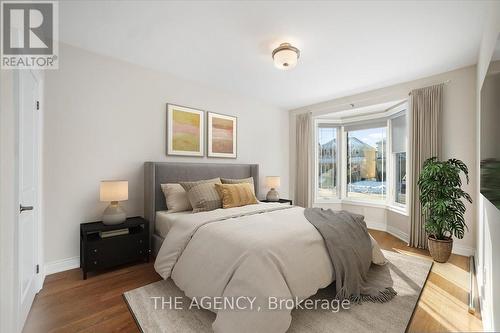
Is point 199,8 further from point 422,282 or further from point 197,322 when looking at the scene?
point 422,282

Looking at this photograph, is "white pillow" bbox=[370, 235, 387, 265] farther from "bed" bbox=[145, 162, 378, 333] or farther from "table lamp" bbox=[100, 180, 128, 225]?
"table lamp" bbox=[100, 180, 128, 225]

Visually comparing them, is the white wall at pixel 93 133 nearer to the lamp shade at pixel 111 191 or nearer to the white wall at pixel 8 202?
the lamp shade at pixel 111 191

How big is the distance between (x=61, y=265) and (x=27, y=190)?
116 cm

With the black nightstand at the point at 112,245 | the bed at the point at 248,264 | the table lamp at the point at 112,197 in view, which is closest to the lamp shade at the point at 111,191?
the table lamp at the point at 112,197

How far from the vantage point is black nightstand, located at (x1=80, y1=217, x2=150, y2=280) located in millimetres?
2352

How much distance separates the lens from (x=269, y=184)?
14.3 ft

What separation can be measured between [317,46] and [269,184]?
2514mm

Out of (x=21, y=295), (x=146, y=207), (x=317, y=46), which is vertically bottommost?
(x=21, y=295)

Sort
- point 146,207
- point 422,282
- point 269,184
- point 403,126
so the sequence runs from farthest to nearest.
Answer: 1. point 269,184
2. point 403,126
3. point 146,207
4. point 422,282

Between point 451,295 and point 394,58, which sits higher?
point 394,58

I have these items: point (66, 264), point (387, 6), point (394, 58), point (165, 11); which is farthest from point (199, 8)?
point (66, 264)

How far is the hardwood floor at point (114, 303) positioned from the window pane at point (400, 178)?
156 centimetres

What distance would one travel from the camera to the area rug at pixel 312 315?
1634 millimetres

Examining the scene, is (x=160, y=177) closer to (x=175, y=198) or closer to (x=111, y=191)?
(x=175, y=198)
